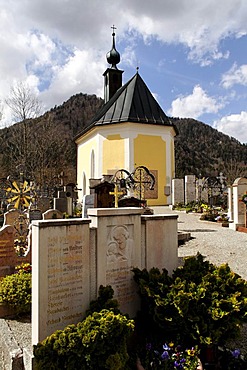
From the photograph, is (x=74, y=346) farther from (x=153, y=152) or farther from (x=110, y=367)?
(x=153, y=152)

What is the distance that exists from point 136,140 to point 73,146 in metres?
25.6

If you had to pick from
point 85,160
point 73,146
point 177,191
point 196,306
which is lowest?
point 196,306

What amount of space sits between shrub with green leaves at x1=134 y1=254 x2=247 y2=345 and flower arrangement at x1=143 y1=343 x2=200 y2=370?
0.41 ft

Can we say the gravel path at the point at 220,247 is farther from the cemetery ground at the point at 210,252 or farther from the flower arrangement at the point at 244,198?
the flower arrangement at the point at 244,198

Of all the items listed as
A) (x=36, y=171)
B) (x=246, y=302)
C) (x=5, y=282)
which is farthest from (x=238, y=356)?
(x=36, y=171)

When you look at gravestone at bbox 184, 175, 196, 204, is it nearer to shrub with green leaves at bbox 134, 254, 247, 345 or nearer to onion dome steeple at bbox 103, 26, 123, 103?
onion dome steeple at bbox 103, 26, 123, 103

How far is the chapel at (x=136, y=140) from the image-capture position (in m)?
22.0

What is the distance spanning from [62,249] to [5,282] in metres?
1.66

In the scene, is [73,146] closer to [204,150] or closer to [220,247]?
[204,150]

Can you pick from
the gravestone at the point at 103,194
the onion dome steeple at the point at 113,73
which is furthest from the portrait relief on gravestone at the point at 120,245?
the onion dome steeple at the point at 113,73

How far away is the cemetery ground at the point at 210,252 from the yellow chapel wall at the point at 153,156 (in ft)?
30.2

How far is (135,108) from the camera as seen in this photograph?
22875mm

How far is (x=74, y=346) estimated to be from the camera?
2.79m

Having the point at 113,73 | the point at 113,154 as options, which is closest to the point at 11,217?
the point at 113,154
